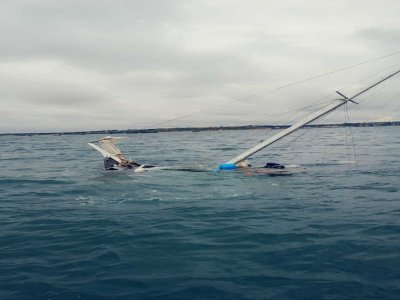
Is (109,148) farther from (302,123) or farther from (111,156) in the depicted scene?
(302,123)

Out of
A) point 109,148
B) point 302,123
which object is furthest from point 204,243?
point 109,148

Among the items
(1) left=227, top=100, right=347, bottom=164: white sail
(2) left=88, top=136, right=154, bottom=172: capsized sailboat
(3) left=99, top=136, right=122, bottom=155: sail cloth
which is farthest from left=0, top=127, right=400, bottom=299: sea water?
(3) left=99, top=136, right=122, bottom=155: sail cloth

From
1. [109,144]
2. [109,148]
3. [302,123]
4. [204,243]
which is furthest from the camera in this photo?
[109,148]

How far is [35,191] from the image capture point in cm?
2666

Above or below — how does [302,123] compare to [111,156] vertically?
above

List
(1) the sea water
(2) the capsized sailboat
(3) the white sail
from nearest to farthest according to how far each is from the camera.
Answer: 1. (1) the sea water
2. (3) the white sail
3. (2) the capsized sailboat

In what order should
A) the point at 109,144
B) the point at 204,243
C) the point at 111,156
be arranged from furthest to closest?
the point at 111,156 < the point at 109,144 < the point at 204,243

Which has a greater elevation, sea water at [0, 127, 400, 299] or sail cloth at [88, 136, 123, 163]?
sail cloth at [88, 136, 123, 163]

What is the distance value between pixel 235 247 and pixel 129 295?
487cm

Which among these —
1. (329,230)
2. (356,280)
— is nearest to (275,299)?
(356,280)

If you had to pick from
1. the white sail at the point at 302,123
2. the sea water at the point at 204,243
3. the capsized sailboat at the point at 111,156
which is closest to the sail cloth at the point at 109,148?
the capsized sailboat at the point at 111,156

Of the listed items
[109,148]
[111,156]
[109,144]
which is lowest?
[111,156]

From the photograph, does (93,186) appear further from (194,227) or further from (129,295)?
(129,295)

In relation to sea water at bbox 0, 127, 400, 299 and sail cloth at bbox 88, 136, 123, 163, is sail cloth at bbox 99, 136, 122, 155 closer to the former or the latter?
sail cloth at bbox 88, 136, 123, 163
